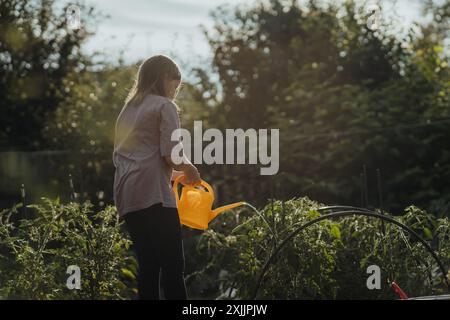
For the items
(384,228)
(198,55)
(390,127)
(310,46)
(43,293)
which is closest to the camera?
(43,293)

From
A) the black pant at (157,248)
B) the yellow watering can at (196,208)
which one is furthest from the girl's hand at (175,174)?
the black pant at (157,248)

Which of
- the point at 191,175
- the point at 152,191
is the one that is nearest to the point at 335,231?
the point at 191,175

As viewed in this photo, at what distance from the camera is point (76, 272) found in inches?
162

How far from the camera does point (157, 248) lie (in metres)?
3.16

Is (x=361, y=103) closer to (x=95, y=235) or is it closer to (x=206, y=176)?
(x=206, y=176)

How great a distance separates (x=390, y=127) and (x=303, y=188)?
109 centimetres

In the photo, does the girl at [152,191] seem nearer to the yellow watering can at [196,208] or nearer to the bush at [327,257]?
the yellow watering can at [196,208]

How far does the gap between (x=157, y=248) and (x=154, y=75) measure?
28.7 inches

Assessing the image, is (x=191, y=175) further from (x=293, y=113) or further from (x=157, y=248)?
(x=293, y=113)

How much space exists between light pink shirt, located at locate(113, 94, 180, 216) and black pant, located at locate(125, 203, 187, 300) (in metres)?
0.04

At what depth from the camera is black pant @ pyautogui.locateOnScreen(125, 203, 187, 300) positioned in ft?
10.3

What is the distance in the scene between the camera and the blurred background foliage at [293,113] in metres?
7.09

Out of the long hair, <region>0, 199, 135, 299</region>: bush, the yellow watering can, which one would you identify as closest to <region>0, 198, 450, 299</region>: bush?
<region>0, 199, 135, 299</region>: bush

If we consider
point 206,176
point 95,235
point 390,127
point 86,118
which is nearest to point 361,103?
point 390,127
